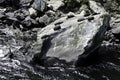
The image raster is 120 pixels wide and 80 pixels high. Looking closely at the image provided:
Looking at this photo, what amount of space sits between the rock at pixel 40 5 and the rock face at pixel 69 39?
5693 millimetres

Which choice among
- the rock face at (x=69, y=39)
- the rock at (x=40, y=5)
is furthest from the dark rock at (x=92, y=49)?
the rock at (x=40, y=5)

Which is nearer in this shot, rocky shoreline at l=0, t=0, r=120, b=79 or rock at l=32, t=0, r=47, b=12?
rocky shoreline at l=0, t=0, r=120, b=79

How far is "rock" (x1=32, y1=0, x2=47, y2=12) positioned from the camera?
77.5 feet

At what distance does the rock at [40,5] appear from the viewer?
23.6 m

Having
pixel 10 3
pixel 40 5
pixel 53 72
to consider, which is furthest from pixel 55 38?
pixel 10 3

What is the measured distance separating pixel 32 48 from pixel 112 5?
10500 millimetres

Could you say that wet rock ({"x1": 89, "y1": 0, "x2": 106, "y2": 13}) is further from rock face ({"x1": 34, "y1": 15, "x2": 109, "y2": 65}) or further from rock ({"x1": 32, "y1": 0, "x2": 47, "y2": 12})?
rock face ({"x1": 34, "y1": 15, "x2": 109, "y2": 65})

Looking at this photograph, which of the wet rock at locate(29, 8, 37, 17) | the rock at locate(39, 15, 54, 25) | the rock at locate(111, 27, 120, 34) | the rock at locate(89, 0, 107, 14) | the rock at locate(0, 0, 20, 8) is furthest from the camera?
the rock at locate(0, 0, 20, 8)

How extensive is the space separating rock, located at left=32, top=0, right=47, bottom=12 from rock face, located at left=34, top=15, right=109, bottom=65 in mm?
5693

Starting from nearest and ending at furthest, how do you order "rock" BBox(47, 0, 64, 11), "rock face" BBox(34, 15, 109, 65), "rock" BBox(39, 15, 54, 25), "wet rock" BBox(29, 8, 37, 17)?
"rock face" BBox(34, 15, 109, 65)
"rock" BBox(39, 15, 54, 25)
"wet rock" BBox(29, 8, 37, 17)
"rock" BBox(47, 0, 64, 11)

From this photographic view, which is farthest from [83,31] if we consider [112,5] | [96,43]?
[112,5]

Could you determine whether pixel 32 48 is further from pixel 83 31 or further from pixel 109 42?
pixel 109 42

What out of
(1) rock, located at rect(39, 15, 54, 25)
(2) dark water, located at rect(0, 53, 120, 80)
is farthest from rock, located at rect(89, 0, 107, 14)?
(2) dark water, located at rect(0, 53, 120, 80)

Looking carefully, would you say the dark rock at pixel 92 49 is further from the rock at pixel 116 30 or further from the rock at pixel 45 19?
the rock at pixel 45 19
